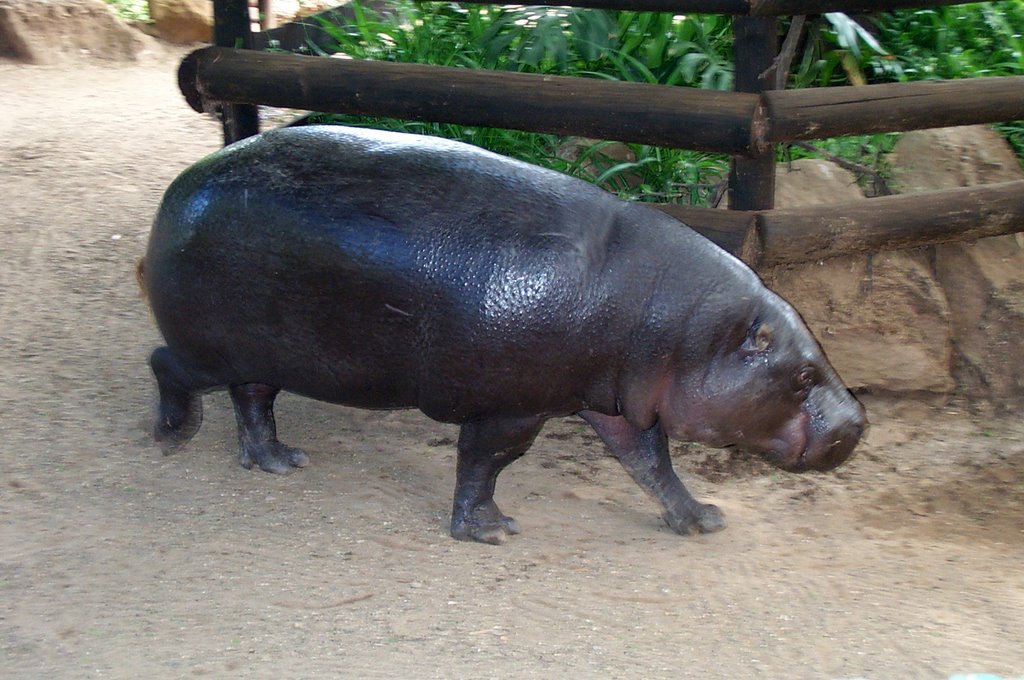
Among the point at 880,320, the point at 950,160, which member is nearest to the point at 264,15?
the point at 950,160

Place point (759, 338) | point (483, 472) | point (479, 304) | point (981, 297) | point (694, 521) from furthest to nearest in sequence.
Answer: point (981, 297) → point (694, 521) → point (483, 472) → point (759, 338) → point (479, 304)

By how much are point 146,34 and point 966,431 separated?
28.3 ft

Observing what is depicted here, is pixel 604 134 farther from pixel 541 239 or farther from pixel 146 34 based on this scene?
pixel 146 34

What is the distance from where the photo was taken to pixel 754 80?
14.6 feet

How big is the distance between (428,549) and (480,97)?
1.91 m

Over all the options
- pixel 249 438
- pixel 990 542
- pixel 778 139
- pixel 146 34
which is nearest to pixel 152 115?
pixel 146 34

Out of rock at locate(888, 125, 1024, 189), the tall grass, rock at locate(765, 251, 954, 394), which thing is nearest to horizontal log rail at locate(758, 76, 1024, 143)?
rock at locate(888, 125, 1024, 189)

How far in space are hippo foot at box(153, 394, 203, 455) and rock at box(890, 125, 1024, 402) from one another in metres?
3.21

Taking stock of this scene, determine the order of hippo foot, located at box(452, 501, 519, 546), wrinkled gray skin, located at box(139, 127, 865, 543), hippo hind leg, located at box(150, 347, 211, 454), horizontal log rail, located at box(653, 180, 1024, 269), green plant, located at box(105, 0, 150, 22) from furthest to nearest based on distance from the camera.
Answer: green plant, located at box(105, 0, 150, 22) < horizontal log rail, located at box(653, 180, 1024, 269) < hippo hind leg, located at box(150, 347, 211, 454) < hippo foot, located at box(452, 501, 519, 546) < wrinkled gray skin, located at box(139, 127, 865, 543)

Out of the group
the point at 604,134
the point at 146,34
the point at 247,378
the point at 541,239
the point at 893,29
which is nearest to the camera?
the point at 541,239

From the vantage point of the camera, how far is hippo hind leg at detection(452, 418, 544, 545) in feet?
12.0

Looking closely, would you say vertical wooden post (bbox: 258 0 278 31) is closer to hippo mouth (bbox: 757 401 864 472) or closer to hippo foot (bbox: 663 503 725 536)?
hippo foot (bbox: 663 503 725 536)

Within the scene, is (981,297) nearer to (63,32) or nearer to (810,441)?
(810,441)

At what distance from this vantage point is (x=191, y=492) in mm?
4055
